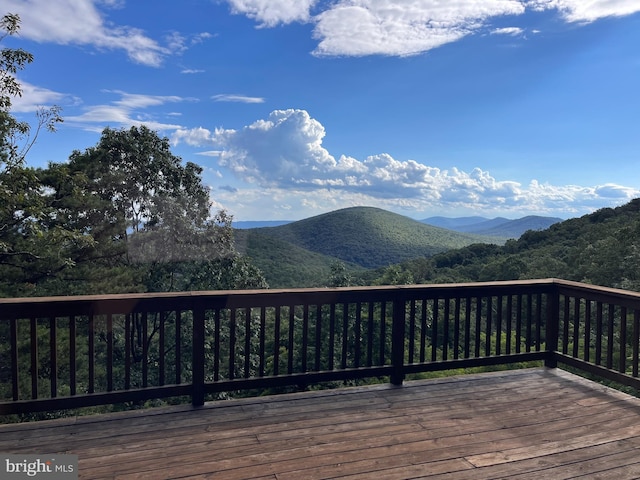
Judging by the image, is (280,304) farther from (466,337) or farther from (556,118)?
(556,118)

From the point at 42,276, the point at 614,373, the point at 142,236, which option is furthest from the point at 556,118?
the point at 42,276

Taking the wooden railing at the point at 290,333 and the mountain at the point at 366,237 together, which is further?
the mountain at the point at 366,237

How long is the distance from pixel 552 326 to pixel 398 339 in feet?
5.88

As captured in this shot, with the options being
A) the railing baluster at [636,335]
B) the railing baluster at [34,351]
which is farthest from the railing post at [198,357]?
the railing baluster at [636,335]

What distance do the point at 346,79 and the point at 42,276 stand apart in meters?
14.0

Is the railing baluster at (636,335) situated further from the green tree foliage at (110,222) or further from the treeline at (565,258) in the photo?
the treeline at (565,258)

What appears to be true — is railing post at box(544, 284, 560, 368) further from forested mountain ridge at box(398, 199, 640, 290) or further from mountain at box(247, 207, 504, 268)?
mountain at box(247, 207, 504, 268)

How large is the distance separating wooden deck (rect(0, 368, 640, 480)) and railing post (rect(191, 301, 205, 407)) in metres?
0.09

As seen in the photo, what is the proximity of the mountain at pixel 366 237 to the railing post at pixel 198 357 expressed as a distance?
6115 cm

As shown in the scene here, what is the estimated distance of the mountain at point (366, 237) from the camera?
6788 centimetres

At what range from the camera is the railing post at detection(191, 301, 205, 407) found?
300 cm

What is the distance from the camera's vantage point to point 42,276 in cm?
1198

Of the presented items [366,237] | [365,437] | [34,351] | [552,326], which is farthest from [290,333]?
[366,237]

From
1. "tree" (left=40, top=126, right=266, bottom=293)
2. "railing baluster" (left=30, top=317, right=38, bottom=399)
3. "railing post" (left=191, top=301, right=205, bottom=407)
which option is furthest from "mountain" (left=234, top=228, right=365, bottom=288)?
"railing baluster" (left=30, top=317, right=38, bottom=399)
